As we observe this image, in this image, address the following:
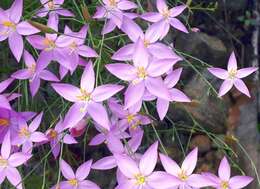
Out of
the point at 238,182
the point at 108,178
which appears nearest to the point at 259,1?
the point at 108,178

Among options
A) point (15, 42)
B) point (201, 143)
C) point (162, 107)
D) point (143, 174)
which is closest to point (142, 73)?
point (162, 107)

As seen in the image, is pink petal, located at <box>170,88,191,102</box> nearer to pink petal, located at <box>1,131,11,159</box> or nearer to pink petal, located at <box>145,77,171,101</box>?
pink petal, located at <box>145,77,171,101</box>

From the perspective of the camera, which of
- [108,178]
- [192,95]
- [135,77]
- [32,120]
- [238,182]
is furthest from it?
[192,95]

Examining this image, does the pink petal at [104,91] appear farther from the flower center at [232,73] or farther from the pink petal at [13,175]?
the flower center at [232,73]

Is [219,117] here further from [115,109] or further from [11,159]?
[11,159]

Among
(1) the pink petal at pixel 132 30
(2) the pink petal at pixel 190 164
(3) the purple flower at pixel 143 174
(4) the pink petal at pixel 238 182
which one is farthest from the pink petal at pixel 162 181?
(1) the pink petal at pixel 132 30
